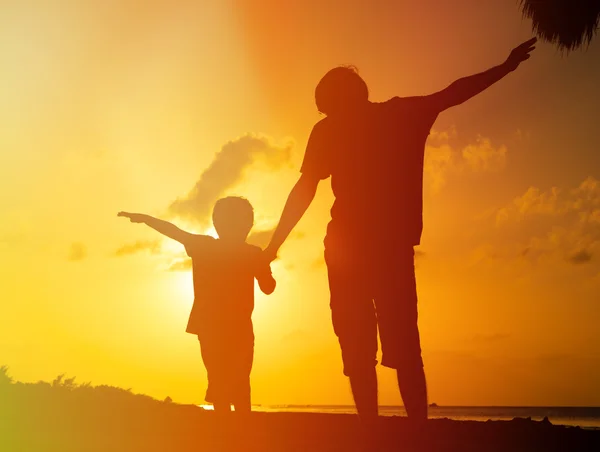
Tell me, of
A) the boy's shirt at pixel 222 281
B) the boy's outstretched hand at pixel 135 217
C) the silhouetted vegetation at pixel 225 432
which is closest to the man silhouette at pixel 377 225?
the silhouetted vegetation at pixel 225 432

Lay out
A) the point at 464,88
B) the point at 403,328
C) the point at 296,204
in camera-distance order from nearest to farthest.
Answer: the point at 403,328, the point at 464,88, the point at 296,204

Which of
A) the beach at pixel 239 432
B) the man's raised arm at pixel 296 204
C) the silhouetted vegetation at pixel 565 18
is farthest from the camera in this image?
the silhouetted vegetation at pixel 565 18

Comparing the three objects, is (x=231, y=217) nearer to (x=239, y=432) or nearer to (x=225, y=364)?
(x=225, y=364)

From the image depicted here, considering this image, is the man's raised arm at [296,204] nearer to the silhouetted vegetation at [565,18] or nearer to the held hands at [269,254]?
the held hands at [269,254]

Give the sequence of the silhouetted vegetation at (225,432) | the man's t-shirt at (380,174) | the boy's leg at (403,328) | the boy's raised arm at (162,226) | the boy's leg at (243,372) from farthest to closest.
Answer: the boy's raised arm at (162,226) < the boy's leg at (243,372) < the silhouetted vegetation at (225,432) < the man's t-shirt at (380,174) < the boy's leg at (403,328)

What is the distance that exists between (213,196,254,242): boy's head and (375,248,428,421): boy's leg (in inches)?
60.6

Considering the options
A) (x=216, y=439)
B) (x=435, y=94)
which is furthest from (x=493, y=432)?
(x=435, y=94)

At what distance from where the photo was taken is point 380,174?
4.02 meters

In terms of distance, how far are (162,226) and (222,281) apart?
746 mm

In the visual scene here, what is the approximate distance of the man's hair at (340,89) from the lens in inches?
167

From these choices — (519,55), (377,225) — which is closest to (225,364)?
(377,225)

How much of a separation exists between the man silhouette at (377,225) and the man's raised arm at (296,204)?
28 centimetres

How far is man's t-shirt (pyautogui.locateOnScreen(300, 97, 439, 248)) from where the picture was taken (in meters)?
3.98

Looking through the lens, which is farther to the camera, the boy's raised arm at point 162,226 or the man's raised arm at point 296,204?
the boy's raised arm at point 162,226
